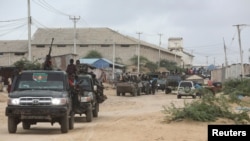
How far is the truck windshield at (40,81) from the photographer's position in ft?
59.5

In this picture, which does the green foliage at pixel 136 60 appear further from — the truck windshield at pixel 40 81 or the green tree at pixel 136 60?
the truck windshield at pixel 40 81

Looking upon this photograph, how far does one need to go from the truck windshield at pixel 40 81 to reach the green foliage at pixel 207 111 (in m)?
5.29

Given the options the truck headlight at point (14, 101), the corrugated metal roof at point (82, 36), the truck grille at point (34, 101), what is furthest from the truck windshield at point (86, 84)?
the corrugated metal roof at point (82, 36)

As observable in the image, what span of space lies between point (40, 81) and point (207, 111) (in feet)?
24.4

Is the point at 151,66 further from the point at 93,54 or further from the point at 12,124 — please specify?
the point at 12,124

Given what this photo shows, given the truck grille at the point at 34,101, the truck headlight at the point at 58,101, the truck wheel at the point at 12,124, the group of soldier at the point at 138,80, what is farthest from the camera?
the group of soldier at the point at 138,80

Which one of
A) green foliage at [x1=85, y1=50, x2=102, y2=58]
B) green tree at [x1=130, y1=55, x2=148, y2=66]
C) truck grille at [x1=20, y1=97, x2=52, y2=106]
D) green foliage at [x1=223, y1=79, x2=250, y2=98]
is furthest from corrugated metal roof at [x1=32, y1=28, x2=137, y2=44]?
truck grille at [x1=20, y1=97, x2=52, y2=106]

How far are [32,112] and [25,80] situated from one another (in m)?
1.64

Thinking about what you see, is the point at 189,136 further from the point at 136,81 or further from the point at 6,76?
the point at 6,76

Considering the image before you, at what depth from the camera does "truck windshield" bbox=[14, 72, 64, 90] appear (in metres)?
18.1

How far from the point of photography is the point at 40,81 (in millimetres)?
18328

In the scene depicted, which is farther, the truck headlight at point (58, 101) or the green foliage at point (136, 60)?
the green foliage at point (136, 60)

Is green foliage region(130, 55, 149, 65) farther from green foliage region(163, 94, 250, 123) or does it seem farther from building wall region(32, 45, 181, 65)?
green foliage region(163, 94, 250, 123)

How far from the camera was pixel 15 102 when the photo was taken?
56.5 ft
